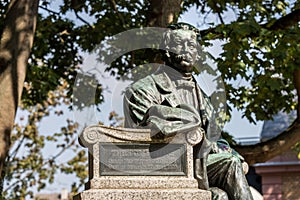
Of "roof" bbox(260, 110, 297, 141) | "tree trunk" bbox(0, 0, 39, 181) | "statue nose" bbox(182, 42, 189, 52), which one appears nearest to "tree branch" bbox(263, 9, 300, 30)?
"tree trunk" bbox(0, 0, 39, 181)

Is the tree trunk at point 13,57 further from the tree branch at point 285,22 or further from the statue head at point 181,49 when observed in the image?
the tree branch at point 285,22

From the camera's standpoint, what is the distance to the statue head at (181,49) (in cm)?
795

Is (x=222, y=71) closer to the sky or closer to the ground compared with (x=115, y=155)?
closer to the sky

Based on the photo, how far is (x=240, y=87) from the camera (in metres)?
14.3

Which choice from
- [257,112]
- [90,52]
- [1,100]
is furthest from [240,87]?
[1,100]

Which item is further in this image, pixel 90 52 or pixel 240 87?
pixel 90 52

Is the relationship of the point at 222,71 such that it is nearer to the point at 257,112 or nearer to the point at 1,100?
the point at 257,112

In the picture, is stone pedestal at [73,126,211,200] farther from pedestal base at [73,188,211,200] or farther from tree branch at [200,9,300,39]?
tree branch at [200,9,300,39]

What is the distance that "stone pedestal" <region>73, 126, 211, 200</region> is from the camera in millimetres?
7039

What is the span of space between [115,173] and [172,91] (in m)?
1.19

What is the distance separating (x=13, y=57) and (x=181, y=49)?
4.22m

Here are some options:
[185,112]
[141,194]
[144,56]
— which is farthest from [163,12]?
[141,194]

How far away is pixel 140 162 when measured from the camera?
7156 mm

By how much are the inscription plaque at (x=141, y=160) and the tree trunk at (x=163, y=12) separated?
6.01 meters
